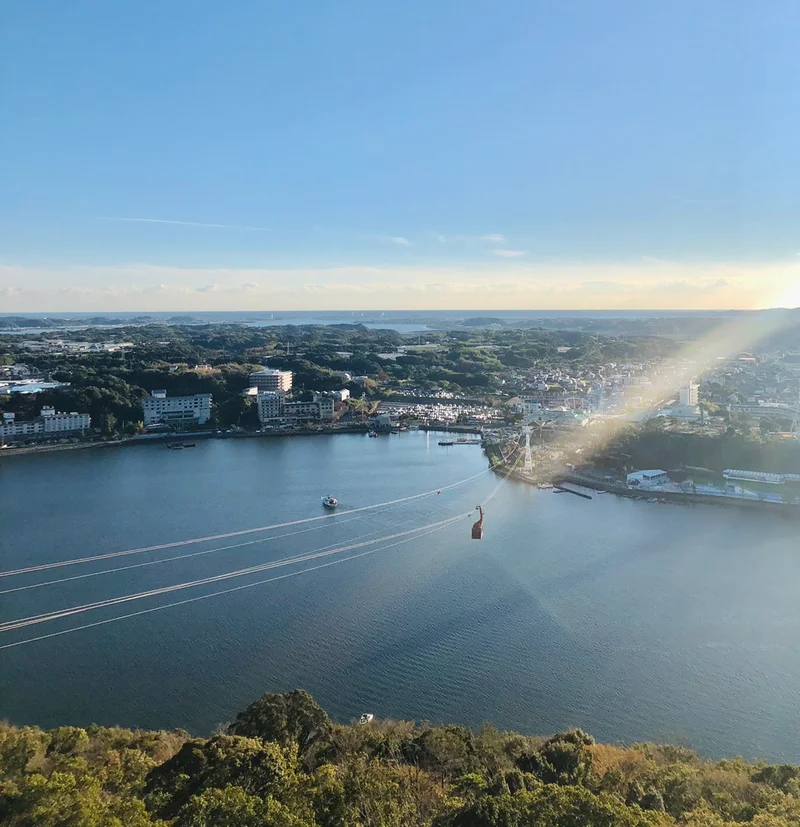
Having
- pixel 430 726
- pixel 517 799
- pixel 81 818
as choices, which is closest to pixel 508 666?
pixel 430 726

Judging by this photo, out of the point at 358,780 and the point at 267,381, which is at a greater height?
the point at 267,381

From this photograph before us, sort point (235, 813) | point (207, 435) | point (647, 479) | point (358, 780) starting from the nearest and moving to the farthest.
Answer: point (235, 813)
point (358, 780)
point (647, 479)
point (207, 435)

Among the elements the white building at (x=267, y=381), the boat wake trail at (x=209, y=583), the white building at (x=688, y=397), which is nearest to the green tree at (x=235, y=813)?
the boat wake trail at (x=209, y=583)

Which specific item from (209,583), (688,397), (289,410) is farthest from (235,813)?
(688,397)

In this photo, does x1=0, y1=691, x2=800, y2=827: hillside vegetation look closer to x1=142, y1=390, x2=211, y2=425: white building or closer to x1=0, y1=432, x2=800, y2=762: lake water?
x1=0, y1=432, x2=800, y2=762: lake water

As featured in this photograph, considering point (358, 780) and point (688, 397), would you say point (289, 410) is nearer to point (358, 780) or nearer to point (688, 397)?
point (688, 397)

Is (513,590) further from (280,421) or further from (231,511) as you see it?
(280,421)
